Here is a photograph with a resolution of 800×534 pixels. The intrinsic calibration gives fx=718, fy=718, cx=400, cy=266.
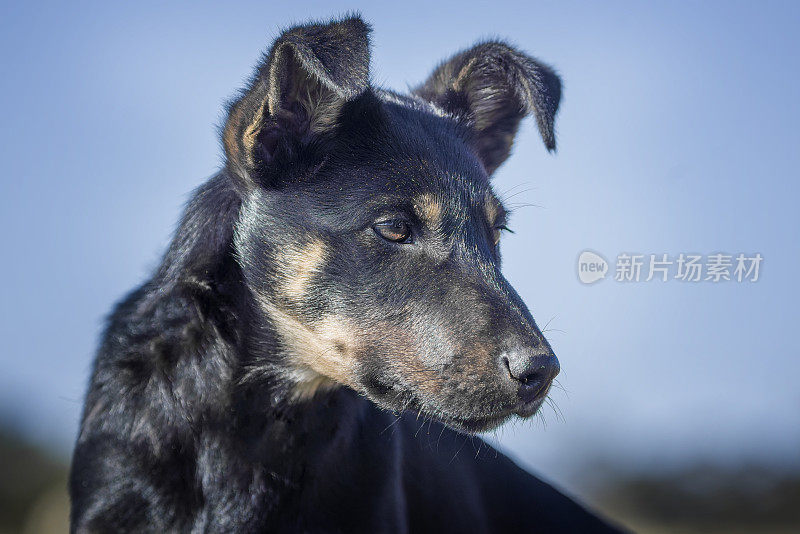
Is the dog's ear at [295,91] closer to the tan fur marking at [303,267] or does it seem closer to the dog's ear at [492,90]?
the tan fur marking at [303,267]

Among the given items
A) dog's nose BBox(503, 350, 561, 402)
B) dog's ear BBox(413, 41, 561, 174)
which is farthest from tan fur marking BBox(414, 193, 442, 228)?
dog's ear BBox(413, 41, 561, 174)

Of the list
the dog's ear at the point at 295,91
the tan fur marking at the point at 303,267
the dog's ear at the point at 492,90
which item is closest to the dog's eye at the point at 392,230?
the tan fur marking at the point at 303,267

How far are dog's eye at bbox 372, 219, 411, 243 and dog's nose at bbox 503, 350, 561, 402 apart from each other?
29.0 inches

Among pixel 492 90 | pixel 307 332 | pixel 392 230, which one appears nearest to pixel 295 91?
pixel 392 230

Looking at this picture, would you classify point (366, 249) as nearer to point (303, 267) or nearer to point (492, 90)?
point (303, 267)

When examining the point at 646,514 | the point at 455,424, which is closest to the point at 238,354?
the point at 455,424

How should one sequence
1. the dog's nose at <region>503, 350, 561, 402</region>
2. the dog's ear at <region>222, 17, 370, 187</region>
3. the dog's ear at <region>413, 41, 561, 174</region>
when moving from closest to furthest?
the dog's nose at <region>503, 350, 561, 402</region> < the dog's ear at <region>222, 17, 370, 187</region> < the dog's ear at <region>413, 41, 561, 174</region>

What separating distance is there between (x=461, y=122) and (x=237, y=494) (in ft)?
8.11

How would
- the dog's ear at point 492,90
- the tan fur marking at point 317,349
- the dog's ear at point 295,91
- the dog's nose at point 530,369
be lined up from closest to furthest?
the dog's nose at point 530,369, the dog's ear at point 295,91, the tan fur marking at point 317,349, the dog's ear at point 492,90

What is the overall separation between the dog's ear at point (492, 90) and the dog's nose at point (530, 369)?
161 cm

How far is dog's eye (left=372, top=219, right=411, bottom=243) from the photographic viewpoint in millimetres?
3168

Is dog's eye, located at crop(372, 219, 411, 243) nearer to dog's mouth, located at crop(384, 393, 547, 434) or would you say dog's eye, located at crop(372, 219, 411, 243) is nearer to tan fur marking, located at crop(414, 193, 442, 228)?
tan fur marking, located at crop(414, 193, 442, 228)

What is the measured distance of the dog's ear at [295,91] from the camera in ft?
9.41

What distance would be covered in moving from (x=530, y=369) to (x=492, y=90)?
2190mm
